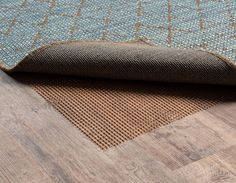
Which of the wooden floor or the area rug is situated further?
the area rug

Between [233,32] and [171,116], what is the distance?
0.57 m

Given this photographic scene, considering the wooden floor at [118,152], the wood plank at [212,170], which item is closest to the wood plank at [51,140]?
the wooden floor at [118,152]

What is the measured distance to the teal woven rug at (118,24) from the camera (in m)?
1.63

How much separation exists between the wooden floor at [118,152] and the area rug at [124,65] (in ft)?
0.13

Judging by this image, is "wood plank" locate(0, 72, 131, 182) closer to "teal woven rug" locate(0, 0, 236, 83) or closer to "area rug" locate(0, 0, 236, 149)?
"area rug" locate(0, 0, 236, 149)

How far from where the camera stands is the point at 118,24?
1.78 m

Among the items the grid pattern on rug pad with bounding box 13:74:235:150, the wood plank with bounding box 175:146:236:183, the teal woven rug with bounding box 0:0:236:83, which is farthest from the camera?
the teal woven rug with bounding box 0:0:236:83

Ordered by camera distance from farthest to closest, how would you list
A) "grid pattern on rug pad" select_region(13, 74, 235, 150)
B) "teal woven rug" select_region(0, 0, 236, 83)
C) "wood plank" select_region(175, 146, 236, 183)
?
"teal woven rug" select_region(0, 0, 236, 83) → "grid pattern on rug pad" select_region(13, 74, 235, 150) → "wood plank" select_region(175, 146, 236, 183)

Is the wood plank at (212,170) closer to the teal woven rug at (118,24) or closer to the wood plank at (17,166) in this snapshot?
the wood plank at (17,166)

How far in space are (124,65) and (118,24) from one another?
45 centimetres

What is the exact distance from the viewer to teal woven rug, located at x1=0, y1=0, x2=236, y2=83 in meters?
1.63

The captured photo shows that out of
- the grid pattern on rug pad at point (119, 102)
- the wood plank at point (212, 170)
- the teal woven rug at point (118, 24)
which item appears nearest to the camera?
the wood plank at point (212, 170)

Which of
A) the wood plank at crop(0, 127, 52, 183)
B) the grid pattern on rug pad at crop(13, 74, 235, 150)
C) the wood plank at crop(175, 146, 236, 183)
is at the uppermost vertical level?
the wood plank at crop(175, 146, 236, 183)

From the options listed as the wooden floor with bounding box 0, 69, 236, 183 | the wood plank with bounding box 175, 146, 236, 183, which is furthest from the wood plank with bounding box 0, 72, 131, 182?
the wood plank with bounding box 175, 146, 236, 183
